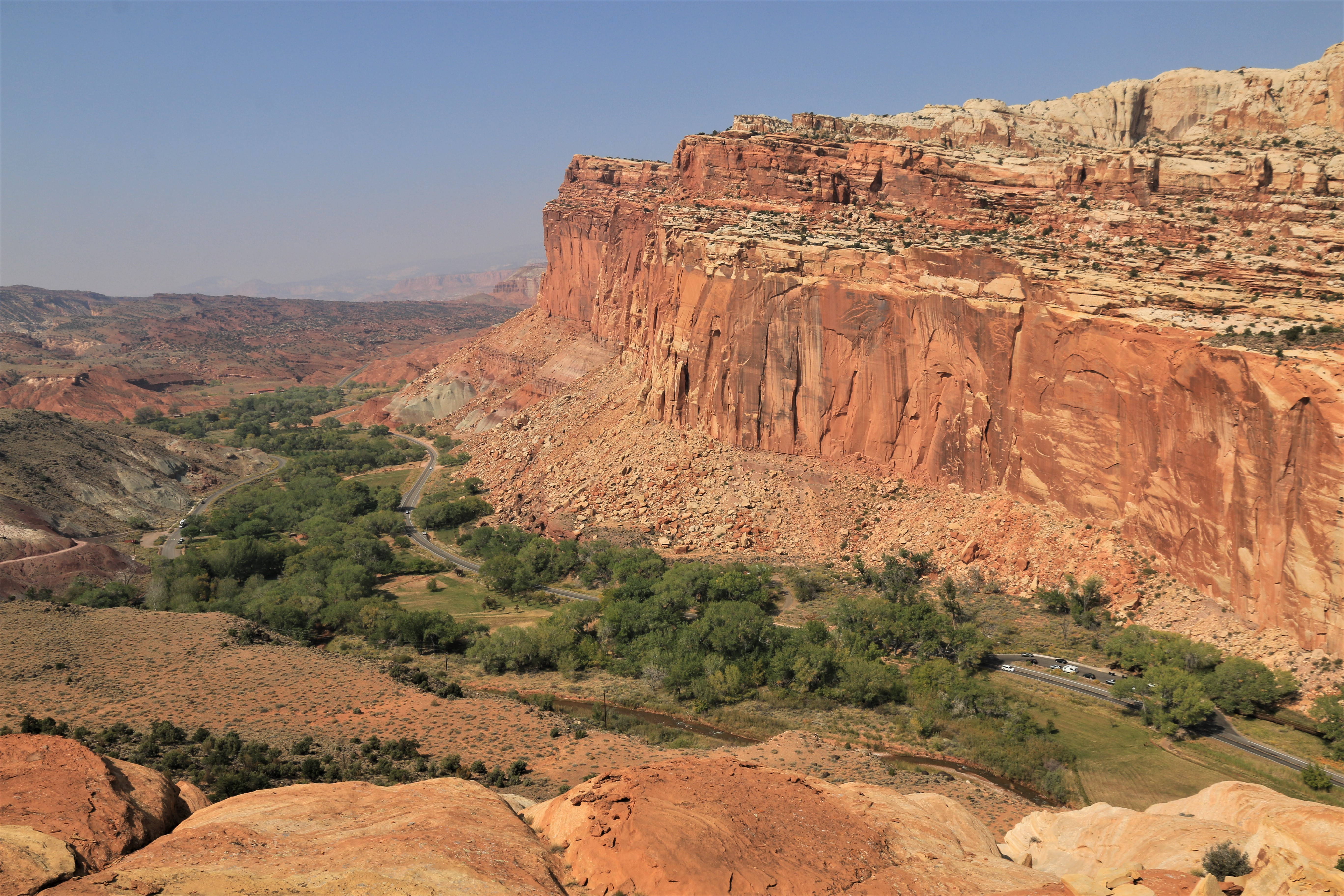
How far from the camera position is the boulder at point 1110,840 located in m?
24.6

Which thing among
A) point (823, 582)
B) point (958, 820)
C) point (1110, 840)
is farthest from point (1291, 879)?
point (823, 582)

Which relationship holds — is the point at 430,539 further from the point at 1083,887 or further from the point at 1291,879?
the point at 1291,879

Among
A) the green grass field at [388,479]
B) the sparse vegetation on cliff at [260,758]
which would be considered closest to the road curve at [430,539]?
the green grass field at [388,479]

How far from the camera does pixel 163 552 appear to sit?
273 ft

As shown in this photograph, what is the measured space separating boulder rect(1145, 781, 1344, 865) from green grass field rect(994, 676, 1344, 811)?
27.2 ft

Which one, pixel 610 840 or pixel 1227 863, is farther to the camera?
pixel 610 840

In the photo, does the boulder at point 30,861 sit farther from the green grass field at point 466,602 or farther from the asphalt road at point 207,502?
the asphalt road at point 207,502

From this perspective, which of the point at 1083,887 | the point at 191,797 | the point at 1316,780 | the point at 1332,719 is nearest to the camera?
the point at 1083,887

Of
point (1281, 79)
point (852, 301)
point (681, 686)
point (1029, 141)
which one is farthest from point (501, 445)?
point (1281, 79)

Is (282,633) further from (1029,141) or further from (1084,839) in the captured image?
(1029,141)

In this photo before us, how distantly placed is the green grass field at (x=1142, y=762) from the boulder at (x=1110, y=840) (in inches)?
402

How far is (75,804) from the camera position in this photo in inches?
877

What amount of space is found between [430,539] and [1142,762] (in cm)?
6661

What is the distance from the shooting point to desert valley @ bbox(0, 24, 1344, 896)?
24.3 m
